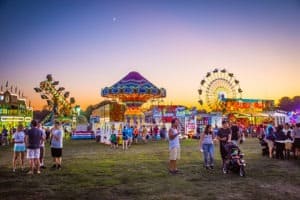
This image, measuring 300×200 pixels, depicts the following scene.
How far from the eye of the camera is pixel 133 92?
30.0 m

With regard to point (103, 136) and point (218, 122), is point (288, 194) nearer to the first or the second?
point (103, 136)

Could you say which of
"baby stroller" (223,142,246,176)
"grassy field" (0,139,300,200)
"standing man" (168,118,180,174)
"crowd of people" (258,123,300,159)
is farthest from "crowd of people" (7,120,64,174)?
"crowd of people" (258,123,300,159)

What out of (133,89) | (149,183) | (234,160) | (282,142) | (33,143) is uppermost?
(133,89)

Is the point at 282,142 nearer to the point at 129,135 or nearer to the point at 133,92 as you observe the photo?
the point at 129,135

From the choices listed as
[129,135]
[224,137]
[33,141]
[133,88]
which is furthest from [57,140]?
[133,88]

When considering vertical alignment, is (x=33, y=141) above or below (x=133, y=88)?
Answer: below

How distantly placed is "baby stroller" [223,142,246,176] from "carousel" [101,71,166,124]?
20.1m

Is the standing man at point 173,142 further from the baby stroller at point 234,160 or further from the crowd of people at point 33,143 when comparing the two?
the crowd of people at point 33,143

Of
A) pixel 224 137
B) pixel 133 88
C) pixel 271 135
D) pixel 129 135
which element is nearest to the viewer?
pixel 224 137

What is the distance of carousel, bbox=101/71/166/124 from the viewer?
30047 millimetres

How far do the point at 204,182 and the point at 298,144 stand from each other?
268 inches

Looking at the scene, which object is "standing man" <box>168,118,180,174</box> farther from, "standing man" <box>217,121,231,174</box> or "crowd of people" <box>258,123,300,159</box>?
"crowd of people" <box>258,123,300,159</box>

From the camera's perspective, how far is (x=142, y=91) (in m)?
30.1

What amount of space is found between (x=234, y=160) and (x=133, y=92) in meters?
20.5
